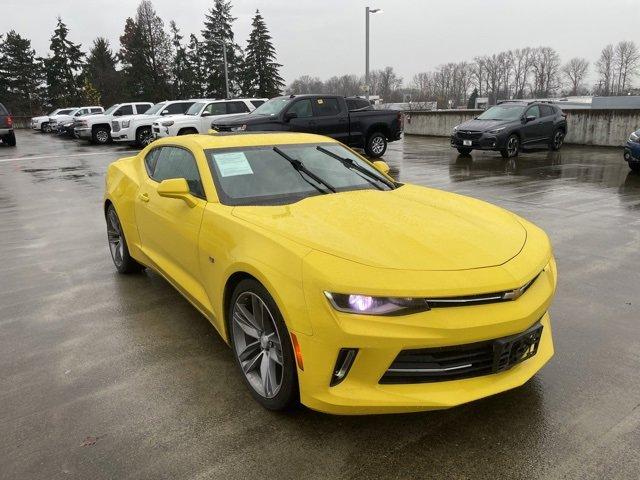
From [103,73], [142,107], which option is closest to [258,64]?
[103,73]

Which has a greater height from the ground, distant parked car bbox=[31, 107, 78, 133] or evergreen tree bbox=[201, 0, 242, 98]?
evergreen tree bbox=[201, 0, 242, 98]

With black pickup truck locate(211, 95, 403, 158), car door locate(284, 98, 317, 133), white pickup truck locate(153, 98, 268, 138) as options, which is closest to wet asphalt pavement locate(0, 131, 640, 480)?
Answer: black pickup truck locate(211, 95, 403, 158)

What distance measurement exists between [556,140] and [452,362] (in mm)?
16589

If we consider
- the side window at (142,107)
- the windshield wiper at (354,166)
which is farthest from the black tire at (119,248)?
the side window at (142,107)

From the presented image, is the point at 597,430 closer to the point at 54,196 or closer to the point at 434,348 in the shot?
the point at 434,348

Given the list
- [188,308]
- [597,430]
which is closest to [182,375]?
[188,308]

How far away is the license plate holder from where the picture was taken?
2449 millimetres

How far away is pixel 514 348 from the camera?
253cm

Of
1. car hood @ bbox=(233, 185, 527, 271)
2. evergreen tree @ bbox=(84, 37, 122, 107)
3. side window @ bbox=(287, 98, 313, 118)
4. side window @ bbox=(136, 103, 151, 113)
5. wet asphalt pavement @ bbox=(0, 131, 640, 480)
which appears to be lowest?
wet asphalt pavement @ bbox=(0, 131, 640, 480)

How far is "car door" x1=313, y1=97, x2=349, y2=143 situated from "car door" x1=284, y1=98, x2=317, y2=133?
15 cm

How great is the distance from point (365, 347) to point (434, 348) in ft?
1.06

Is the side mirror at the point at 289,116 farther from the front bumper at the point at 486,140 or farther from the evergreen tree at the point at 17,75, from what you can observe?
the evergreen tree at the point at 17,75

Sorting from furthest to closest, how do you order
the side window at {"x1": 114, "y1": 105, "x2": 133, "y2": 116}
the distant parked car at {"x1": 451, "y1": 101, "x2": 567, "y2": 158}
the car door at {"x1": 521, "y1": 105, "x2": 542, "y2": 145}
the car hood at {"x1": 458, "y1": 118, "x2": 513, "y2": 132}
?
the side window at {"x1": 114, "y1": 105, "x2": 133, "y2": 116}
the car door at {"x1": 521, "y1": 105, "x2": 542, "y2": 145}
the car hood at {"x1": 458, "y1": 118, "x2": 513, "y2": 132}
the distant parked car at {"x1": 451, "y1": 101, "x2": 567, "y2": 158}

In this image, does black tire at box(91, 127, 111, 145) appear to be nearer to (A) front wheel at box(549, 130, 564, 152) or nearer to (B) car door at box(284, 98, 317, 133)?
(B) car door at box(284, 98, 317, 133)
